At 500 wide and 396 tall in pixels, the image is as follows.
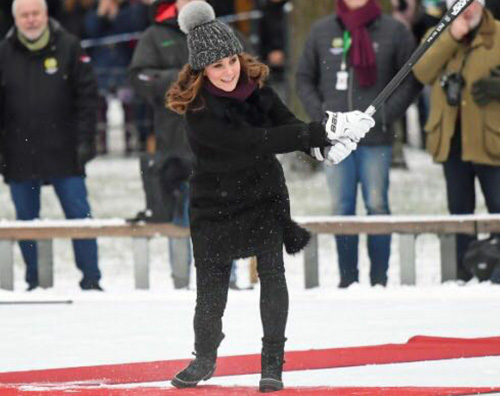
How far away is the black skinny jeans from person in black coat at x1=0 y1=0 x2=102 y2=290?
345 centimetres

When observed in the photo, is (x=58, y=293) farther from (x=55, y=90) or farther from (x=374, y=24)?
(x=374, y=24)

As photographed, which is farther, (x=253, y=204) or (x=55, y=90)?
(x=55, y=90)

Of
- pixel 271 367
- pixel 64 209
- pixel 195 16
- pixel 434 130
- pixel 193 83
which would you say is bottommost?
pixel 271 367

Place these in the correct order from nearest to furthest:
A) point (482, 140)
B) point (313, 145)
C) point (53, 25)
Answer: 1. point (313, 145)
2. point (482, 140)
3. point (53, 25)

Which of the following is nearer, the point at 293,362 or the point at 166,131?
the point at 293,362

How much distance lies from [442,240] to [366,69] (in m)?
1.18

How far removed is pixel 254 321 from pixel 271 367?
7.05 feet

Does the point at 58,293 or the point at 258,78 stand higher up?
the point at 258,78

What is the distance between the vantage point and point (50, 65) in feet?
35.6

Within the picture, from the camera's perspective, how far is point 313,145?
721cm

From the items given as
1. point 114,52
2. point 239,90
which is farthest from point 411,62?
point 114,52

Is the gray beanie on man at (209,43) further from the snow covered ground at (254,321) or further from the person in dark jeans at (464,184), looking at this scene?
the person in dark jeans at (464,184)

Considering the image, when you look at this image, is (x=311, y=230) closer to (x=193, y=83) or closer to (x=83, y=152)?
(x=83, y=152)

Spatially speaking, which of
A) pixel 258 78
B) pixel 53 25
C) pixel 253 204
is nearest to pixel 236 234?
pixel 253 204
